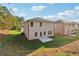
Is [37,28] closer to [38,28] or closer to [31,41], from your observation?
[38,28]

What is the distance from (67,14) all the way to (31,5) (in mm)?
320

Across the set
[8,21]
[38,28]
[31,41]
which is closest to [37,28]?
[38,28]

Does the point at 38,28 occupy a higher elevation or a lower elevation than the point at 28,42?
higher

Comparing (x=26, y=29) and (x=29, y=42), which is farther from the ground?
(x=26, y=29)

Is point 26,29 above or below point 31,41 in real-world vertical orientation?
above

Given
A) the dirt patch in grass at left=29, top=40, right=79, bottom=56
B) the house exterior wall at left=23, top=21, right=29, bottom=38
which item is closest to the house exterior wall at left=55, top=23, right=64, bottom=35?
the dirt patch in grass at left=29, top=40, right=79, bottom=56

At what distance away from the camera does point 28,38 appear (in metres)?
1.81

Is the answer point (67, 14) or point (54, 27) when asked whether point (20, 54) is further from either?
point (67, 14)

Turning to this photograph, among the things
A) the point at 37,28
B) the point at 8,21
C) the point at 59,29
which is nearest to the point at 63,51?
the point at 59,29

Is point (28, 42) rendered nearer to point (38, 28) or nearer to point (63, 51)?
point (38, 28)

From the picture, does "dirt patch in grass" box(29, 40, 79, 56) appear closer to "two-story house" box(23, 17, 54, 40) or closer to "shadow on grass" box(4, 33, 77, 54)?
"shadow on grass" box(4, 33, 77, 54)

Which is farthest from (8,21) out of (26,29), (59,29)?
(59,29)

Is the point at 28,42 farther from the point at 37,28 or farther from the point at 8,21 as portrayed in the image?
the point at 8,21

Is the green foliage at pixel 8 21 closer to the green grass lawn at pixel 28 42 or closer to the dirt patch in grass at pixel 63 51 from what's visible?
the green grass lawn at pixel 28 42
